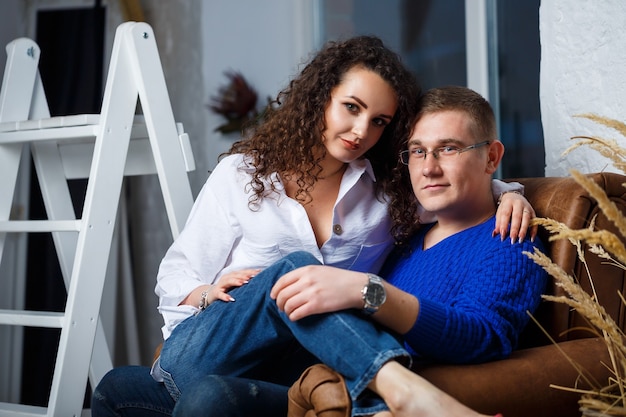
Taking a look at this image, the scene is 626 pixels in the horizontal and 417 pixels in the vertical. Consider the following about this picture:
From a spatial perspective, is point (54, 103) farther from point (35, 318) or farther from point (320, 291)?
point (320, 291)

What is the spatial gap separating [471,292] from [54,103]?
2794mm

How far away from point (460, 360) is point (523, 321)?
0.20 metres

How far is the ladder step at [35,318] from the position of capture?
219 centimetres

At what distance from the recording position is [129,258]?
4004 mm

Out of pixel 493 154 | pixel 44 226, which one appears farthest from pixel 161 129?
pixel 493 154

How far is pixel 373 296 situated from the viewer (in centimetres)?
142

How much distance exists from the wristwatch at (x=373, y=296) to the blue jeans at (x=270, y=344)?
30mm

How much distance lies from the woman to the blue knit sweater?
15 centimetres

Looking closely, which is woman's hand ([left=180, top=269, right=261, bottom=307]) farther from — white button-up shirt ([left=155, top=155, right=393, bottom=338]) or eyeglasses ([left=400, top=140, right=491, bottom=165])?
eyeglasses ([left=400, top=140, right=491, bottom=165])

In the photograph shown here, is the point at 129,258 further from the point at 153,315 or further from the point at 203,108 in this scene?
the point at 203,108

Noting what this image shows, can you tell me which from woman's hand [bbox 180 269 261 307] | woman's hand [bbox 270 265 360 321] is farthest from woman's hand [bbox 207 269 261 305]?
woman's hand [bbox 270 265 360 321]

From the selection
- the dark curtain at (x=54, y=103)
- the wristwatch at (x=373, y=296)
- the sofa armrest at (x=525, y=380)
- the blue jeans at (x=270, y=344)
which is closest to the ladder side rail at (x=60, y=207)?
the blue jeans at (x=270, y=344)

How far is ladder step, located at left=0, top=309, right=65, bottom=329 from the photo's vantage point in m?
2.19

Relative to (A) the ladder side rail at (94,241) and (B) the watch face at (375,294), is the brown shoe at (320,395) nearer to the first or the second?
(B) the watch face at (375,294)
